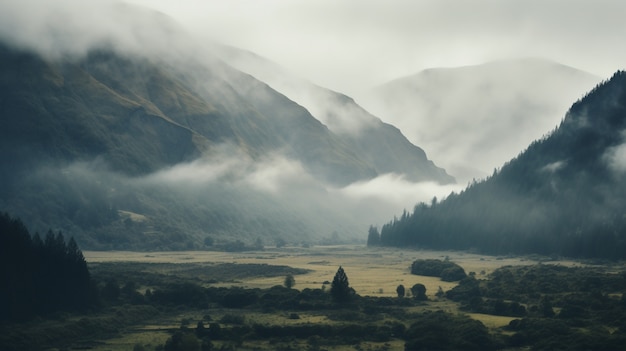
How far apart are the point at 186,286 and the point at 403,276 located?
5930cm

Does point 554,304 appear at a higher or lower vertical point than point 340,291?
lower

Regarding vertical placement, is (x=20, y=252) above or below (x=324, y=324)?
above

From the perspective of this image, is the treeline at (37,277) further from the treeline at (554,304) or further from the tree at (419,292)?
the treeline at (554,304)

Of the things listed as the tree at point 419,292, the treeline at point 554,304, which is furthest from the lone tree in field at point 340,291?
the treeline at point 554,304

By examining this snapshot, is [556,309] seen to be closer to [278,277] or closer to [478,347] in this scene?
[478,347]

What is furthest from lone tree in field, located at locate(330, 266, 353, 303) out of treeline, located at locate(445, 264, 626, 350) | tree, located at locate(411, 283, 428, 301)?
treeline, located at locate(445, 264, 626, 350)

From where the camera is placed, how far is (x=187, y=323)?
11094cm

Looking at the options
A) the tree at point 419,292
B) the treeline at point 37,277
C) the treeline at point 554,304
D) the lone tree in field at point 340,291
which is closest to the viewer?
the treeline at point 554,304

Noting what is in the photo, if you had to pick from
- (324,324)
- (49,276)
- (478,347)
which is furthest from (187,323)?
(478,347)

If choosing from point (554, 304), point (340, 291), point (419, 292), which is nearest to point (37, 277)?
point (340, 291)

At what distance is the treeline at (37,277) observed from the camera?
115m

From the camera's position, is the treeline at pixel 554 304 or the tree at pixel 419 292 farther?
the tree at pixel 419 292

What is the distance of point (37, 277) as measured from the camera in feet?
403

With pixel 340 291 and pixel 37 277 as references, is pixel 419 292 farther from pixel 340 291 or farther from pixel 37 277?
pixel 37 277
